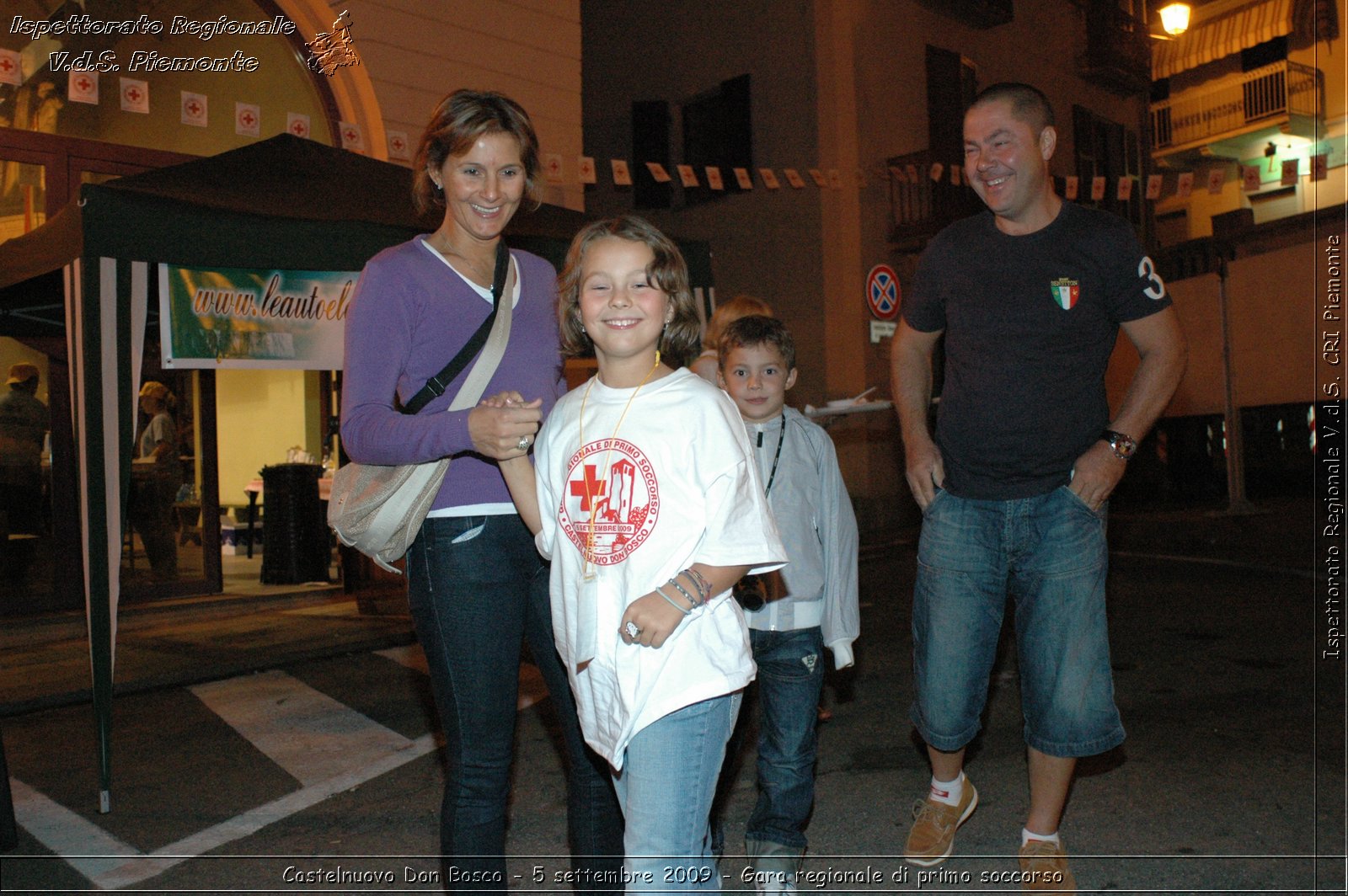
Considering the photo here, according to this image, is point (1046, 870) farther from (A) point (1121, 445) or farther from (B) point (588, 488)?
(B) point (588, 488)

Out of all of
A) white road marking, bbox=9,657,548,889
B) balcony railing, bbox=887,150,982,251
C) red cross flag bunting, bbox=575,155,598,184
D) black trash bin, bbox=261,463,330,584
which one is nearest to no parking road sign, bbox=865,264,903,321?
balcony railing, bbox=887,150,982,251

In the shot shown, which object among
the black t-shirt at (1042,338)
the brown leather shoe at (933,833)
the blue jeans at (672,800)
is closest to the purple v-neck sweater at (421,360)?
the blue jeans at (672,800)

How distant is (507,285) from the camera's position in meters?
2.60

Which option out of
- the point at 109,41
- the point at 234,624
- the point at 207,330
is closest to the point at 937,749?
the point at 207,330

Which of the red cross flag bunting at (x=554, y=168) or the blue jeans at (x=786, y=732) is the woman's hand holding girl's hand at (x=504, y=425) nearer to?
the blue jeans at (x=786, y=732)

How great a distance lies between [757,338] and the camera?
353cm

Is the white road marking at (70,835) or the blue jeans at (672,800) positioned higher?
the blue jeans at (672,800)

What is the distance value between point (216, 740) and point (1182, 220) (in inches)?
1004

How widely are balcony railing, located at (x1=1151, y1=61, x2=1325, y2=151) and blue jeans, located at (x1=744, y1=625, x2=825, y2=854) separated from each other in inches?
919

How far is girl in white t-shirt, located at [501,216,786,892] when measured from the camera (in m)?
2.13

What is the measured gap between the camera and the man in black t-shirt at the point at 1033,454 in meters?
3.10

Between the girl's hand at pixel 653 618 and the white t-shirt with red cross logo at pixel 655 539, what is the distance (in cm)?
7

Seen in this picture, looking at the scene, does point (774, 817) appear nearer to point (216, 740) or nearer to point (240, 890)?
point (240, 890)

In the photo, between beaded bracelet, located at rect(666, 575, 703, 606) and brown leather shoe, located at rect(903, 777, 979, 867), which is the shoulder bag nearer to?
beaded bracelet, located at rect(666, 575, 703, 606)
